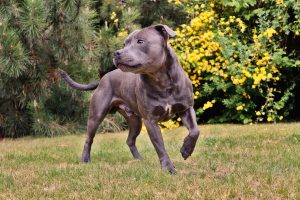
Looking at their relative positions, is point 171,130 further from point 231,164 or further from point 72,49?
point 231,164

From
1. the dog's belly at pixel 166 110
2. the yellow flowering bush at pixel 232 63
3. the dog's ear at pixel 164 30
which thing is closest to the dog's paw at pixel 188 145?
the dog's belly at pixel 166 110

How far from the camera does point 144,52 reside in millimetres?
4379

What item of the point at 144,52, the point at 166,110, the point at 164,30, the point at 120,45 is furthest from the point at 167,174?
the point at 120,45

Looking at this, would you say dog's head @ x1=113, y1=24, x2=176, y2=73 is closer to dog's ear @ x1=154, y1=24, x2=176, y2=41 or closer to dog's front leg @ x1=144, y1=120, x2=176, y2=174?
dog's ear @ x1=154, y1=24, x2=176, y2=41

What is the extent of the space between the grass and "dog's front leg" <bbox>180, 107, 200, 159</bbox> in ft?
0.59

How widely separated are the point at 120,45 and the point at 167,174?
5278 millimetres

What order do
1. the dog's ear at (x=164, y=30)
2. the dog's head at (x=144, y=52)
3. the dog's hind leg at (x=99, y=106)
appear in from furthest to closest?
the dog's hind leg at (x=99, y=106)
the dog's ear at (x=164, y=30)
the dog's head at (x=144, y=52)

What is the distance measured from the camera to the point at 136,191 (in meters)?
3.78

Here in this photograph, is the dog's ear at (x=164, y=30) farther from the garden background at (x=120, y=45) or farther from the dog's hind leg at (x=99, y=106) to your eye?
the garden background at (x=120, y=45)

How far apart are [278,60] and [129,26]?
2.82 meters

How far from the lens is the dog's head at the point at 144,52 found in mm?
4320

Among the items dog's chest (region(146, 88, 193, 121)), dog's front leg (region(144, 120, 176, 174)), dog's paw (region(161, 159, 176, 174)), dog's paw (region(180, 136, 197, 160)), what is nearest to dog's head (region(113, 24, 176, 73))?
dog's chest (region(146, 88, 193, 121))

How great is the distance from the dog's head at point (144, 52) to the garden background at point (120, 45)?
3.91 metres

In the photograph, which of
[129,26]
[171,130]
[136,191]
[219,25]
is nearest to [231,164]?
[136,191]
